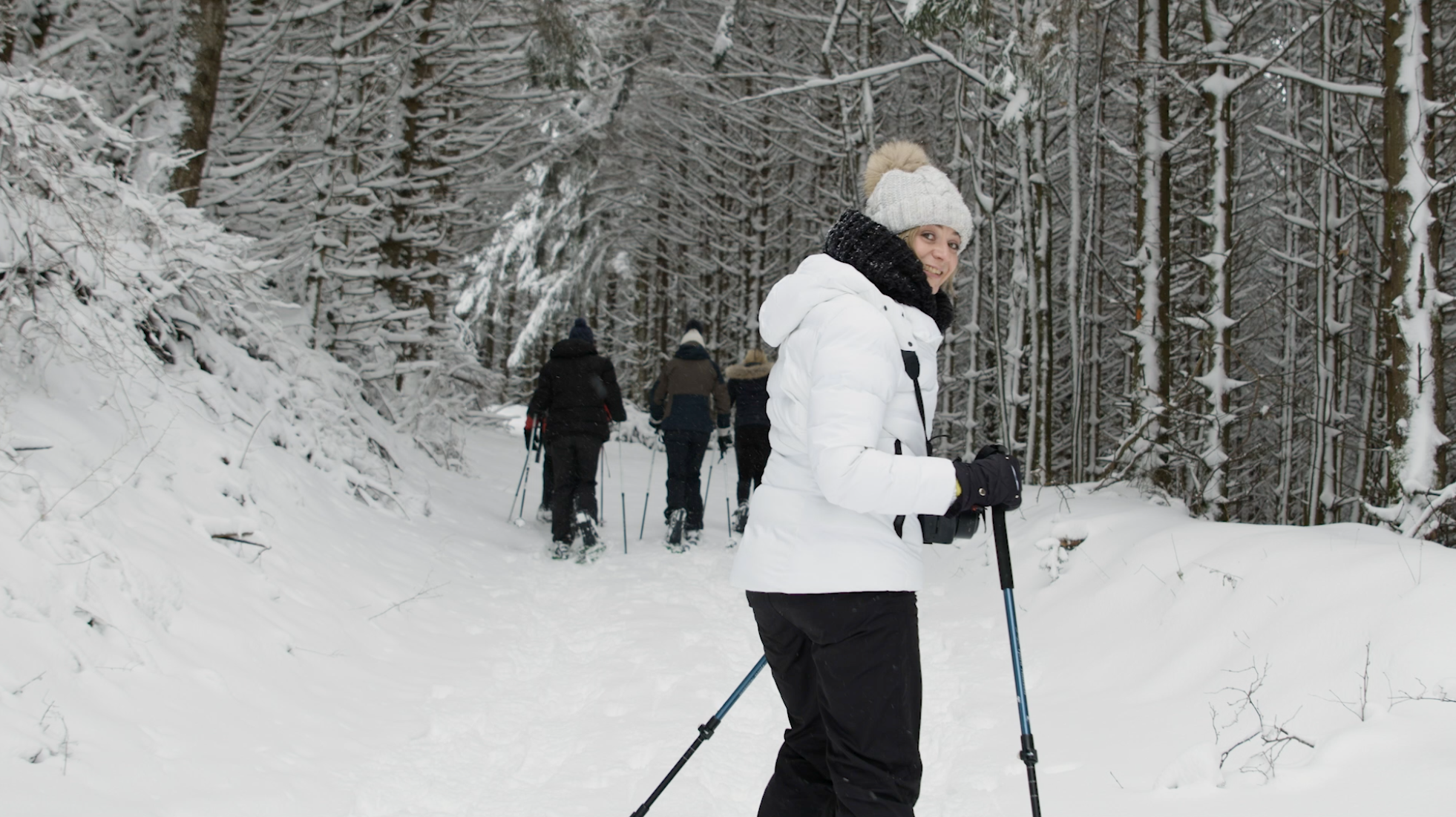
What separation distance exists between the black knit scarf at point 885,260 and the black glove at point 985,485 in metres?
0.37

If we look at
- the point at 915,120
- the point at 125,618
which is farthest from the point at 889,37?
the point at 125,618

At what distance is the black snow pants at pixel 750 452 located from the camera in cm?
966

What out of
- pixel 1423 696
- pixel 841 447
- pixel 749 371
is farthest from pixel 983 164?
pixel 841 447

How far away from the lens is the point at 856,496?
2.01m

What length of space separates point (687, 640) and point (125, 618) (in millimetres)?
2918

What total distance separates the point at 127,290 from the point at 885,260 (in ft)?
16.0

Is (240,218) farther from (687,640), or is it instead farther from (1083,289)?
(1083,289)

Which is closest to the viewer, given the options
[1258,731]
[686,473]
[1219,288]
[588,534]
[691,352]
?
[1258,731]

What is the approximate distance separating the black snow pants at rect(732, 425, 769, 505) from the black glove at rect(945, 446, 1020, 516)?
7369 mm

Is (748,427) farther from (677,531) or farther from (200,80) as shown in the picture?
(200,80)

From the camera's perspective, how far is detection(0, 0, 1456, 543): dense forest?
6270 millimetres

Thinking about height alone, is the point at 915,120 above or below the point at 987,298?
above

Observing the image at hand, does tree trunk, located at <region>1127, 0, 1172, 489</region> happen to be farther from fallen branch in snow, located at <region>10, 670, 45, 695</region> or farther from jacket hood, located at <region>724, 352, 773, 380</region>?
fallen branch in snow, located at <region>10, 670, 45, 695</region>

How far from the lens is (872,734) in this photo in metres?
2.10
